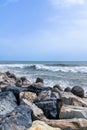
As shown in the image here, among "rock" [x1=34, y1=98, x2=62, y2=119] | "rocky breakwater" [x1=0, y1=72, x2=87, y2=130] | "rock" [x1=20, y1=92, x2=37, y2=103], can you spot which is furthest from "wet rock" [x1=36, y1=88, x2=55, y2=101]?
"rock" [x1=34, y1=98, x2=62, y2=119]

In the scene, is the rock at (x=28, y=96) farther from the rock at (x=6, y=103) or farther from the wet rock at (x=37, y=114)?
→ the wet rock at (x=37, y=114)

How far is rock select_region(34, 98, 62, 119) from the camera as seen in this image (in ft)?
20.3

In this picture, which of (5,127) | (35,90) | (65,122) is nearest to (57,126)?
(65,122)

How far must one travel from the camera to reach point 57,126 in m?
5.09

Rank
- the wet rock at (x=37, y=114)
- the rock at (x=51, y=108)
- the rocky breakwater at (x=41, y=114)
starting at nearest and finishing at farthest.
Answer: the rocky breakwater at (x=41, y=114)
the wet rock at (x=37, y=114)
the rock at (x=51, y=108)

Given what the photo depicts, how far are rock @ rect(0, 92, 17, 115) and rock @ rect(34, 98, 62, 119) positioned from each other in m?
0.58

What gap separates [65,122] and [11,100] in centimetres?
183

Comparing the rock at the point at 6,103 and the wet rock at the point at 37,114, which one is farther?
the rock at the point at 6,103

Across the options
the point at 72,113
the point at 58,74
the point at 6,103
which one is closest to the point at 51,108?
the point at 72,113

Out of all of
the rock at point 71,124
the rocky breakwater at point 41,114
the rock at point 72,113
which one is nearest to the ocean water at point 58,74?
the rocky breakwater at point 41,114

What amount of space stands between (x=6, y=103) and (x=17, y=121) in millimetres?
1486

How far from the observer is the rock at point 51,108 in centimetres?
619

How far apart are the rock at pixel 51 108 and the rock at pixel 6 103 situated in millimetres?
582

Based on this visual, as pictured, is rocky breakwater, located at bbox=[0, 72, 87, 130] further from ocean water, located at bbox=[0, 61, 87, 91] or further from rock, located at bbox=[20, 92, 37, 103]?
ocean water, located at bbox=[0, 61, 87, 91]
